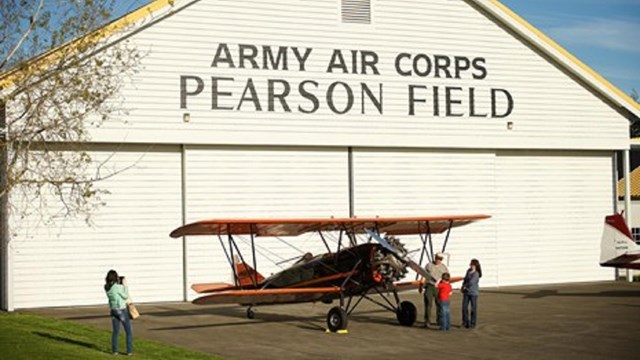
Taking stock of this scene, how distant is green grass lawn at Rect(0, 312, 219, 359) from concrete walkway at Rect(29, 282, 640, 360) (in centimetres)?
83

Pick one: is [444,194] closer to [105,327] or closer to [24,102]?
[105,327]

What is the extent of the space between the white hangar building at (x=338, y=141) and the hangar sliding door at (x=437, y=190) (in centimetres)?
5

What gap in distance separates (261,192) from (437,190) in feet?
20.0

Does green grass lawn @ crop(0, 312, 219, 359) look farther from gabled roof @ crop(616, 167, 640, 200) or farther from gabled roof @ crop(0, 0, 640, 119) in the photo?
gabled roof @ crop(616, 167, 640, 200)

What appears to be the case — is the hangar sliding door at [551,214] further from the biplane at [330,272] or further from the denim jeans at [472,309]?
the denim jeans at [472,309]

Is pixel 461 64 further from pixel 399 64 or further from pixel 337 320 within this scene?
pixel 337 320

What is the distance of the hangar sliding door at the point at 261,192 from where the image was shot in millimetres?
28719

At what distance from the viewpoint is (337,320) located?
2138 centimetres

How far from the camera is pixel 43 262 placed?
88.2ft

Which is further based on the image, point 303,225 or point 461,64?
point 461,64

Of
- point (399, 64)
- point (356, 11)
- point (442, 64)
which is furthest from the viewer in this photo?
point (442, 64)

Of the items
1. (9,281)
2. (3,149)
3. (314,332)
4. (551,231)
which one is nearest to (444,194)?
(551,231)

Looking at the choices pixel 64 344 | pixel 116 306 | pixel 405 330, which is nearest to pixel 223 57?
pixel 405 330

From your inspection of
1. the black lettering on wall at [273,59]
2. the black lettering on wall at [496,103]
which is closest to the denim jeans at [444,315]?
the black lettering on wall at [273,59]
